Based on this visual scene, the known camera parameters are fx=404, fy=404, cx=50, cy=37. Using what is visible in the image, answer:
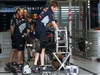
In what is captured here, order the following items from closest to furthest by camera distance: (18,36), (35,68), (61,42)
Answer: (35,68)
(61,42)
(18,36)

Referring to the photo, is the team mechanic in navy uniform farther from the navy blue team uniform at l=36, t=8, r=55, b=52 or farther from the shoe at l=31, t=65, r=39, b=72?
the shoe at l=31, t=65, r=39, b=72

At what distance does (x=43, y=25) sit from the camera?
1055cm

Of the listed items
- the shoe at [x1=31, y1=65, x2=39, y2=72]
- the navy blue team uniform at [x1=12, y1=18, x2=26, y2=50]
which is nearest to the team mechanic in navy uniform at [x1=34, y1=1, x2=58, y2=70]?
the shoe at [x1=31, y1=65, x2=39, y2=72]

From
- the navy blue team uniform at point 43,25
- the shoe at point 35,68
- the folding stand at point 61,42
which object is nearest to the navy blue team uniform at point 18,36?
the folding stand at point 61,42

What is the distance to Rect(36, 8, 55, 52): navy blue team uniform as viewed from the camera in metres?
10.5

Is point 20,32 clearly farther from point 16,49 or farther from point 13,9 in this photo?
point 13,9

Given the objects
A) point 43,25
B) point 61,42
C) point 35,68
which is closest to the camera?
point 35,68

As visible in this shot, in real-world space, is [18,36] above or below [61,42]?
above

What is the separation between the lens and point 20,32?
12.1 metres

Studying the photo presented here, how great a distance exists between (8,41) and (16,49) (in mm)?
3285

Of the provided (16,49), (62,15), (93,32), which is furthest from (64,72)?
(62,15)

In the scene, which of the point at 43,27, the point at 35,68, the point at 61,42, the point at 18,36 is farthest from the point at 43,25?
the point at 18,36

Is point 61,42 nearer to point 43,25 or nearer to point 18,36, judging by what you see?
point 43,25

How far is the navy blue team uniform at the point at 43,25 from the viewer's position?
10.5m
